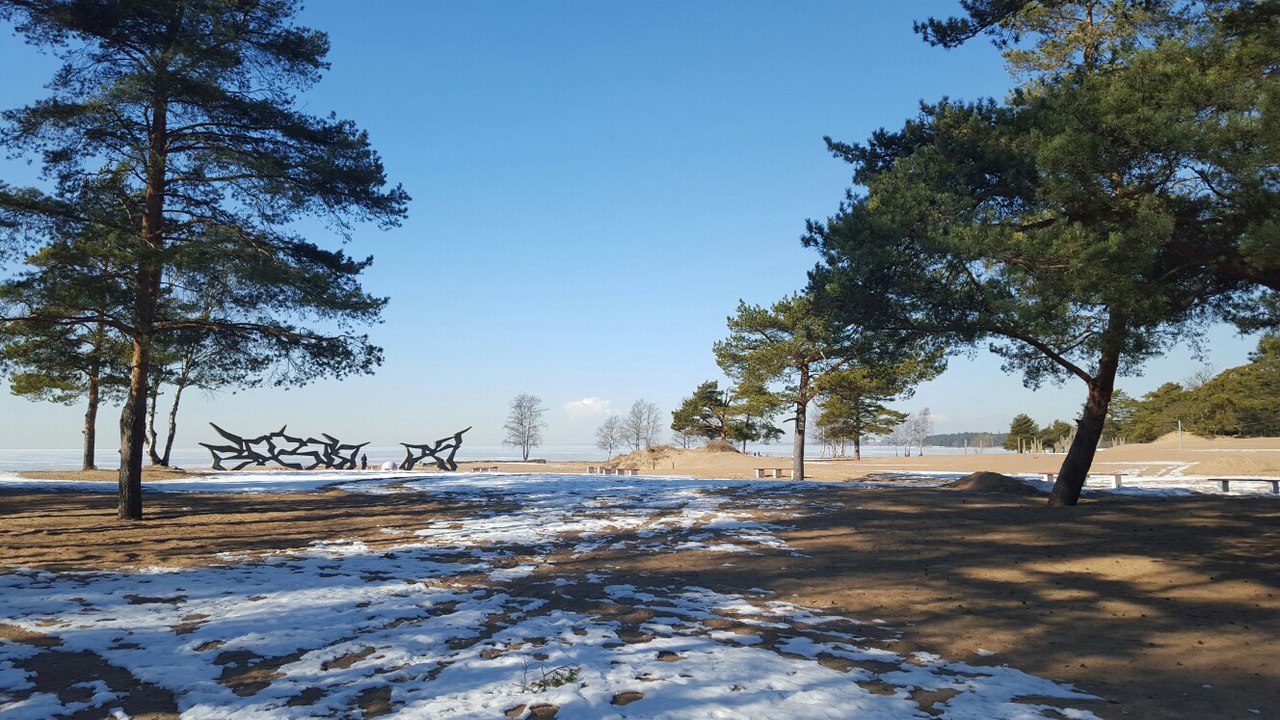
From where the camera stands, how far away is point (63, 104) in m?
11.8

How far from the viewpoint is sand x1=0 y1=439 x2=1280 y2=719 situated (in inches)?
234

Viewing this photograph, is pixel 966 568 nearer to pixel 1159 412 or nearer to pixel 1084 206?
pixel 1084 206

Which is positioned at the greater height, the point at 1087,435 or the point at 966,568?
Answer: the point at 1087,435

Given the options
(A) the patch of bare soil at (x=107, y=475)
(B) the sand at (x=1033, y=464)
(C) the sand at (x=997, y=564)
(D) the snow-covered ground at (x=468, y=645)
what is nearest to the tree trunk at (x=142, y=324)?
(C) the sand at (x=997, y=564)

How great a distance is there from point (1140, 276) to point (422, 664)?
998 cm

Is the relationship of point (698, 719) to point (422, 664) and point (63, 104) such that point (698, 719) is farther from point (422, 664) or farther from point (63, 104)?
point (63, 104)

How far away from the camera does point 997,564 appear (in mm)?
9586

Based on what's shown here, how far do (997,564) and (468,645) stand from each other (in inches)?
298

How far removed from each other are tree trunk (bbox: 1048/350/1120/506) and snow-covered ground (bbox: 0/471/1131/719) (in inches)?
311

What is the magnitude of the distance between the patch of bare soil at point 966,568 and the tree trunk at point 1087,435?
0.75 metres

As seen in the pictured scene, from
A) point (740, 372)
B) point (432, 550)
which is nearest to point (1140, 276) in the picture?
point (432, 550)

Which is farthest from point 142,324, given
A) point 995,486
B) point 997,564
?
point 995,486

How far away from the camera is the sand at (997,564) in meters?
5.93

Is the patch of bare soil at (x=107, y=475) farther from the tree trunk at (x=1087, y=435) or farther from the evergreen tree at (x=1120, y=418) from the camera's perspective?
the evergreen tree at (x=1120, y=418)
